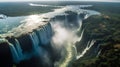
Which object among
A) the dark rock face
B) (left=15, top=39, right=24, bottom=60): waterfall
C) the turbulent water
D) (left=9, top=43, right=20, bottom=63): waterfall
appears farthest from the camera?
the turbulent water

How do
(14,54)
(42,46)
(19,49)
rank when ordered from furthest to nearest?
(42,46), (19,49), (14,54)

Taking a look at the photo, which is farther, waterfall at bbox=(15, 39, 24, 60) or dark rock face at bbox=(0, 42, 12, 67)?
waterfall at bbox=(15, 39, 24, 60)

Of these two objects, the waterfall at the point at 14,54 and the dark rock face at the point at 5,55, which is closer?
the dark rock face at the point at 5,55

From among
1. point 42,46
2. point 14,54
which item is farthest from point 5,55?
point 42,46

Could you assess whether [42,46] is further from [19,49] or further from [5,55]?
[5,55]

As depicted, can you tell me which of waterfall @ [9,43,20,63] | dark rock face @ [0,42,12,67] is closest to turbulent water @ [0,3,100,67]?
waterfall @ [9,43,20,63]

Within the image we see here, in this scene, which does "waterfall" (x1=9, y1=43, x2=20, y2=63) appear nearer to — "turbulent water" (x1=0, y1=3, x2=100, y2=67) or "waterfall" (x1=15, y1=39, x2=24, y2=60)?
"turbulent water" (x1=0, y1=3, x2=100, y2=67)

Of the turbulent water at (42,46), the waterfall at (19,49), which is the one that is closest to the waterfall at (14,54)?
the turbulent water at (42,46)

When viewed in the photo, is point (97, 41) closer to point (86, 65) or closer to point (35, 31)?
point (86, 65)

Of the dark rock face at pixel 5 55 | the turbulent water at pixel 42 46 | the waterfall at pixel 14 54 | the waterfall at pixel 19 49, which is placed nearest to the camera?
the dark rock face at pixel 5 55

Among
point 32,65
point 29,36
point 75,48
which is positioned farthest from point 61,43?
point 32,65

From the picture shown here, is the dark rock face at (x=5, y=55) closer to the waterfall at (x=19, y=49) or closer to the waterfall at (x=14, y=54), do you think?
the waterfall at (x=14, y=54)

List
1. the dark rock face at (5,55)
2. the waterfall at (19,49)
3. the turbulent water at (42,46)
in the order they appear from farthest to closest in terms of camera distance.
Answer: the turbulent water at (42,46), the waterfall at (19,49), the dark rock face at (5,55)
